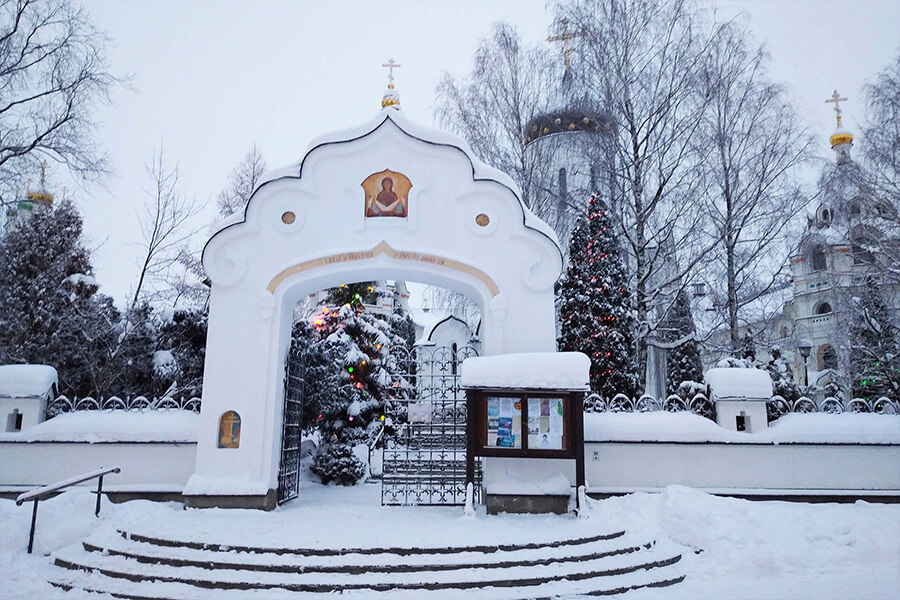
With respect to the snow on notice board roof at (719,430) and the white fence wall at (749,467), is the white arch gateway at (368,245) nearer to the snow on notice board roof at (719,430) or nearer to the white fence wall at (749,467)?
the snow on notice board roof at (719,430)

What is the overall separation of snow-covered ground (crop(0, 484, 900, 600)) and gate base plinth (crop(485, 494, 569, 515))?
0.81 feet


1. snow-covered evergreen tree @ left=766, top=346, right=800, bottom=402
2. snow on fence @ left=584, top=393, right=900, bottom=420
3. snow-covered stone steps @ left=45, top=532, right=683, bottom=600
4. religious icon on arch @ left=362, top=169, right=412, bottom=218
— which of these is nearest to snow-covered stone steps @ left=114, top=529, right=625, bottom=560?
snow-covered stone steps @ left=45, top=532, right=683, bottom=600

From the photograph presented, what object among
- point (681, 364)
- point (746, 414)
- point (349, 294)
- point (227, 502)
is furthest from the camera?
point (681, 364)

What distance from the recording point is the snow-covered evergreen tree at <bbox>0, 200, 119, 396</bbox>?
58.3ft

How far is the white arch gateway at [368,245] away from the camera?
1011 cm

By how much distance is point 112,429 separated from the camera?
10172mm

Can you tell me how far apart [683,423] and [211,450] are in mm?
7362

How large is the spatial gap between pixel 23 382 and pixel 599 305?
13.5m

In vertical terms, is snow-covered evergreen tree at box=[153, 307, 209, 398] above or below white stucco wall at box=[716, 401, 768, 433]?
above

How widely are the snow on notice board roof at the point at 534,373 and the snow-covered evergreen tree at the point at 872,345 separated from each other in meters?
12.2

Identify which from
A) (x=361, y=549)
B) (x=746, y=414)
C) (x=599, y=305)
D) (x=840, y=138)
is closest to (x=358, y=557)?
(x=361, y=549)

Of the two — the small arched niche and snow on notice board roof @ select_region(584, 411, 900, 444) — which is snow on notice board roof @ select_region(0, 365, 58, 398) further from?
snow on notice board roof @ select_region(584, 411, 900, 444)

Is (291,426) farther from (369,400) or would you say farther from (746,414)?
(746,414)

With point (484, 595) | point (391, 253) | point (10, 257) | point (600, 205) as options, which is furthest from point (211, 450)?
point (10, 257)
